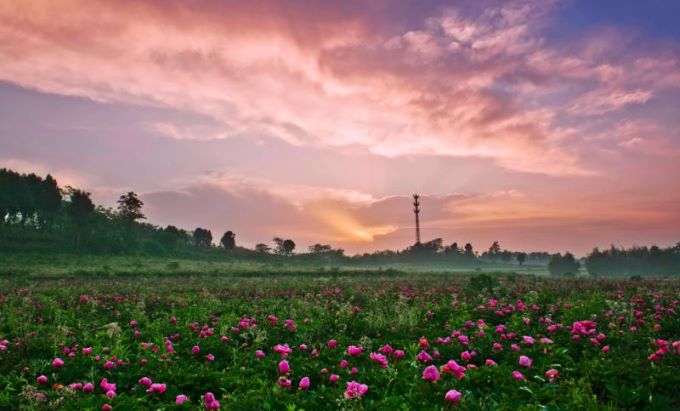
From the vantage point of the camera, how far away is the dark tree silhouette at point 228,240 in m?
115

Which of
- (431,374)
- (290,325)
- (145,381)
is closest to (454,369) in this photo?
(431,374)

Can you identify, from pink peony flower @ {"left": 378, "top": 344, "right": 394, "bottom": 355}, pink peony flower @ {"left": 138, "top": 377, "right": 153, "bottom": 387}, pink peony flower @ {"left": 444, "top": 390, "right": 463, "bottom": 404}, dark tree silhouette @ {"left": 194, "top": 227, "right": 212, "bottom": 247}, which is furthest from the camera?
dark tree silhouette @ {"left": 194, "top": 227, "right": 212, "bottom": 247}

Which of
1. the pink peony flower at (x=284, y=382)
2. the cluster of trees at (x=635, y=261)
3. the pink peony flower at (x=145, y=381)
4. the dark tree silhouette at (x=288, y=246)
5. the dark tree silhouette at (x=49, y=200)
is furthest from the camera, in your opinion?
the dark tree silhouette at (x=288, y=246)

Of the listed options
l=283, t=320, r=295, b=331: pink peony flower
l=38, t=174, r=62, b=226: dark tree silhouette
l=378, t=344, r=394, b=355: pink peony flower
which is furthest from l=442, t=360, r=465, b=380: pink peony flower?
l=38, t=174, r=62, b=226: dark tree silhouette

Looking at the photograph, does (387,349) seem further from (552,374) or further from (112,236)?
(112,236)

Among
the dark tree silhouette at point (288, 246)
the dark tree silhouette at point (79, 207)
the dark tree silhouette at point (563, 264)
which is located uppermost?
the dark tree silhouette at point (79, 207)

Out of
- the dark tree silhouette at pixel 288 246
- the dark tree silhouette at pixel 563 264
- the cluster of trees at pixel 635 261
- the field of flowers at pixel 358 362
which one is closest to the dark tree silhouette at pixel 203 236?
the dark tree silhouette at pixel 288 246

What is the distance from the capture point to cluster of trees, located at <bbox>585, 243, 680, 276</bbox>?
9288cm

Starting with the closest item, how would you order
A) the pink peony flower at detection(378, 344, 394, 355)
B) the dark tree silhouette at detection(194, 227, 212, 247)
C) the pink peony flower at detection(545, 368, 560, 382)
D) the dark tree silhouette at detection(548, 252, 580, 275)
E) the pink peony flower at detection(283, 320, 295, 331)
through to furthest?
the pink peony flower at detection(545, 368, 560, 382) < the pink peony flower at detection(378, 344, 394, 355) < the pink peony flower at detection(283, 320, 295, 331) < the dark tree silhouette at detection(548, 252, 580, 275) < the dark tree silhouette at detection(194, 227, 212, 247)

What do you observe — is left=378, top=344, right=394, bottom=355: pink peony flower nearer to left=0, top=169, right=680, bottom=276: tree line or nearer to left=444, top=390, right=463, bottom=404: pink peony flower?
left=444, top=390, right=463, bottom=404: pink peony flower

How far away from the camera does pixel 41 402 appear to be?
455 cm

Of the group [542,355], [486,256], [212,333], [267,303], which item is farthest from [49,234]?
[486,256]

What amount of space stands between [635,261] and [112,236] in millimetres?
109002

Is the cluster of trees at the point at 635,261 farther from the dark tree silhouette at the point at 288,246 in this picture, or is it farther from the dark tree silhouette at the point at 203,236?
the dark tree silhouette at the point at 203,236
